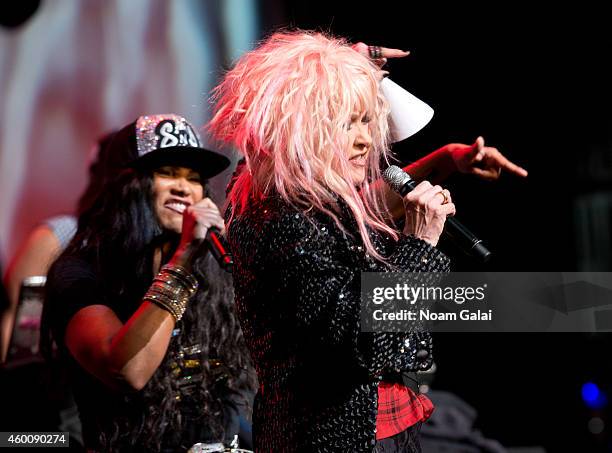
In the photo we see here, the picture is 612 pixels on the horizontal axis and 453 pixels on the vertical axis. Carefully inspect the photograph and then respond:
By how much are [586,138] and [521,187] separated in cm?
38

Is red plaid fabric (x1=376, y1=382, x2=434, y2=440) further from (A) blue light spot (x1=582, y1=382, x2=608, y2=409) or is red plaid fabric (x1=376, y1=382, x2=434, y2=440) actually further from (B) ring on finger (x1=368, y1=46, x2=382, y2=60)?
(A) blue light spot (x1=582, y1=382, x2=608, y2=409)

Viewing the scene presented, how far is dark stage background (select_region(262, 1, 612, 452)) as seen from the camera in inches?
116

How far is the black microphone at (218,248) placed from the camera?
1.52 meters

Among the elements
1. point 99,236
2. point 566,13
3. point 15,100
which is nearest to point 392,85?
point 99,236

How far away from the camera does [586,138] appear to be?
10.9 ft

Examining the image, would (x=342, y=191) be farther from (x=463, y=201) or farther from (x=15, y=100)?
(x=15, y=100)

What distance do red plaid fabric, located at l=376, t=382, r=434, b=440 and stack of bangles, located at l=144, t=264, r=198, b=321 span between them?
52 cm

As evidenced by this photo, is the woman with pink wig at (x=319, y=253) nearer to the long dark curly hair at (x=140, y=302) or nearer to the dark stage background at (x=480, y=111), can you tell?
the long dark curly hair at (x=140, y=302)

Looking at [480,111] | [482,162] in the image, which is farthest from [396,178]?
[480,111]

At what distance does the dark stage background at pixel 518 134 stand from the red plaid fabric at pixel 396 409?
166 centimetres

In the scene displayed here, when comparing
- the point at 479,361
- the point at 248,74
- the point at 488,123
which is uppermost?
the point at 488,123

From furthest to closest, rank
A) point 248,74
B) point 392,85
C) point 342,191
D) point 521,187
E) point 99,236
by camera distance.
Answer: point 521,187
point 99,236
point 392,85
point 248,74
point 342,191

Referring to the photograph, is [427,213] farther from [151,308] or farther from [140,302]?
[140,302]

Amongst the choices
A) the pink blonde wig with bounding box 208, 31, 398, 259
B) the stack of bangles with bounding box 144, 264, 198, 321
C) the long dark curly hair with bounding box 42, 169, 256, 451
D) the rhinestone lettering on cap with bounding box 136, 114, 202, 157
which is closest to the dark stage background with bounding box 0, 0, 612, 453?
the rhinestone lettering on cap with bounding box 136, 114, 202, 157
